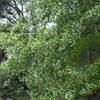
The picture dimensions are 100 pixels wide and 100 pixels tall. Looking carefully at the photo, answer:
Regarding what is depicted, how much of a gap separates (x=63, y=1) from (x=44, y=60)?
155 centimetres

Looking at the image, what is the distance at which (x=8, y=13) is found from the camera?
19203 mm

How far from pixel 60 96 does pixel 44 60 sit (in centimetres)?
97

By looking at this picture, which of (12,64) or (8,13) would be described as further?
(8,13)

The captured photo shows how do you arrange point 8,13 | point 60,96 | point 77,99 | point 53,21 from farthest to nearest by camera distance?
point 8,13
point 77,99
point 53,21
point 60,96

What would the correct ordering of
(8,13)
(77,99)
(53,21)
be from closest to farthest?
1. (53,21)
2. (77,99)
3. (8,13)

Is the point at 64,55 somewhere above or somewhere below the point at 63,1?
below

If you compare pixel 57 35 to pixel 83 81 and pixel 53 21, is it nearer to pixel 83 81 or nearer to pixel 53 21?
pixel 53 21

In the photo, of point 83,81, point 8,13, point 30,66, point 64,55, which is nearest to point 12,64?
point 30,66

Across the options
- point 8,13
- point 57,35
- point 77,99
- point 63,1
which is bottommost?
point 77,99

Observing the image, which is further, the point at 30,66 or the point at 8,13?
the point at 8,13

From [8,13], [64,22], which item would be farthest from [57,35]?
[8,13]

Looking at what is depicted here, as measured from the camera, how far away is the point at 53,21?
724 centimetres

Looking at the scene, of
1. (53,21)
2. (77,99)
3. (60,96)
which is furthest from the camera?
(77,99)

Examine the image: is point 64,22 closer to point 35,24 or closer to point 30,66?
point 35,24
